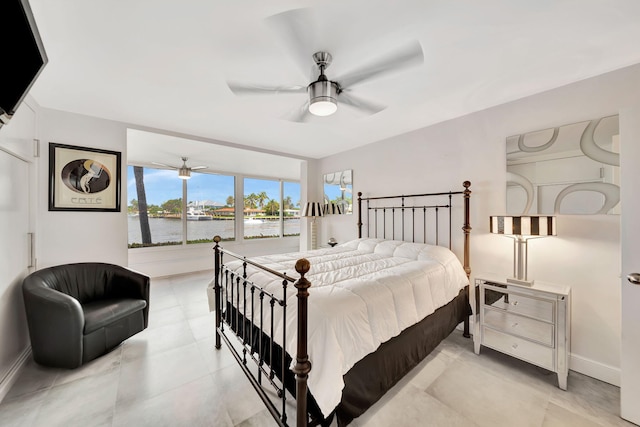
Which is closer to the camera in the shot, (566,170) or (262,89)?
(262,89)

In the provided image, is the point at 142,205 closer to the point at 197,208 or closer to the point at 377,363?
the point at 197,208

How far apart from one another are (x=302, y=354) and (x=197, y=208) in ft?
16.8

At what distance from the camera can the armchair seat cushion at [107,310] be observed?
2.09 metres

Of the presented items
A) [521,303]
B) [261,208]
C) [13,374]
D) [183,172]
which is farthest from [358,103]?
[261,208]

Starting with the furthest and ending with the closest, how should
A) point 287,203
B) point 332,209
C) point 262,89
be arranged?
point 287,203, point 332,209, point 262,89

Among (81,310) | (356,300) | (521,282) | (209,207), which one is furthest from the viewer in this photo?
(209,207)

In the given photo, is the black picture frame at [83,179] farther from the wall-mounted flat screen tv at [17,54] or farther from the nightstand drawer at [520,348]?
the nightstand drawer at [520,348]

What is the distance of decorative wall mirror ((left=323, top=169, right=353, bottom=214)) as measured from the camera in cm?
429

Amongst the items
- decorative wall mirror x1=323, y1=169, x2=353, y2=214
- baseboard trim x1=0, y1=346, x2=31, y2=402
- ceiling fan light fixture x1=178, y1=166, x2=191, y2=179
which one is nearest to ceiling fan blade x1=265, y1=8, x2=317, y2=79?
decorative wall mirror x1=323, y1=169, x2=353, y2=214

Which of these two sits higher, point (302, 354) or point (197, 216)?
point (197, 216)

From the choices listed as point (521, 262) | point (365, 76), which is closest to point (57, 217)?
point (365, 76)

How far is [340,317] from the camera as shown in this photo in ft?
4.55

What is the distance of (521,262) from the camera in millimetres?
2230

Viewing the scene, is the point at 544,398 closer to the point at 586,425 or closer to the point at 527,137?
the point at 586,425
